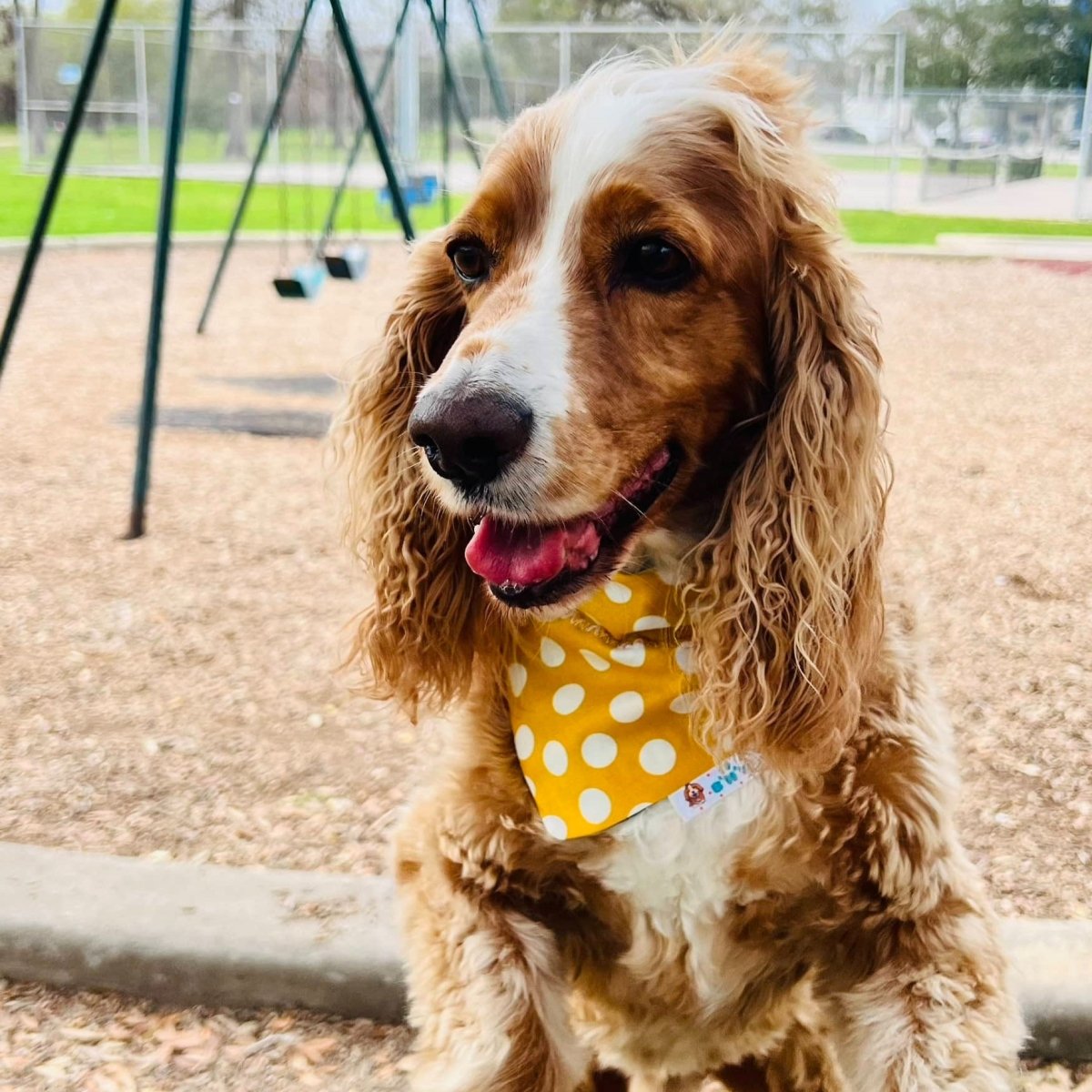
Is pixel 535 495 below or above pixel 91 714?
above

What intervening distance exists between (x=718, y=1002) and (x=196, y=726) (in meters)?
2.17

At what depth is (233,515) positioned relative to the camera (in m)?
6.33

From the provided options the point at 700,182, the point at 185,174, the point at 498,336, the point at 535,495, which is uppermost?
the point at 700,182

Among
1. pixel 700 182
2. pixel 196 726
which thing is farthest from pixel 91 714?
pixel 700 182

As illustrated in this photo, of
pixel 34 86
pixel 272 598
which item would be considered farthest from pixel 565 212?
pixel 34 86

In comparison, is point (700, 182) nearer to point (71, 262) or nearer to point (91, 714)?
point (91, 714)

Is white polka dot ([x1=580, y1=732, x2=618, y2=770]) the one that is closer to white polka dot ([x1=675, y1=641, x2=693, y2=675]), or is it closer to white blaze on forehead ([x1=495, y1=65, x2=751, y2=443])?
A: white polka dot ([x1=675, y1=641, x2=693, y2=675])

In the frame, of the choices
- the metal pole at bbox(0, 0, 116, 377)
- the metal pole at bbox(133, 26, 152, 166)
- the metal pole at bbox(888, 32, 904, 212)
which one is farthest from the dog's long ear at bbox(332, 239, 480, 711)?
the metal pole at bbox(133, 26, 152, 166)

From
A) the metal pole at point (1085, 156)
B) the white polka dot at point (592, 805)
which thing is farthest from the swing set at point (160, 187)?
the metal pole at point (1085, 156)

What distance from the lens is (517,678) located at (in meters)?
2.51

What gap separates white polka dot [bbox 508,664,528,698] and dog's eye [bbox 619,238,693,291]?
2.51ft

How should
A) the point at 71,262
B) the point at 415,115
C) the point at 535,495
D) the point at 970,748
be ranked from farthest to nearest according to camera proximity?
the point at 415,115, the point at 71,262, the point at 970,748, the point at 535,495

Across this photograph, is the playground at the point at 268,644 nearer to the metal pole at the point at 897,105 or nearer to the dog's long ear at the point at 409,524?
the dog's long ear at the point at 409,524

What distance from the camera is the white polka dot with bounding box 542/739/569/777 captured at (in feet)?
7.56
